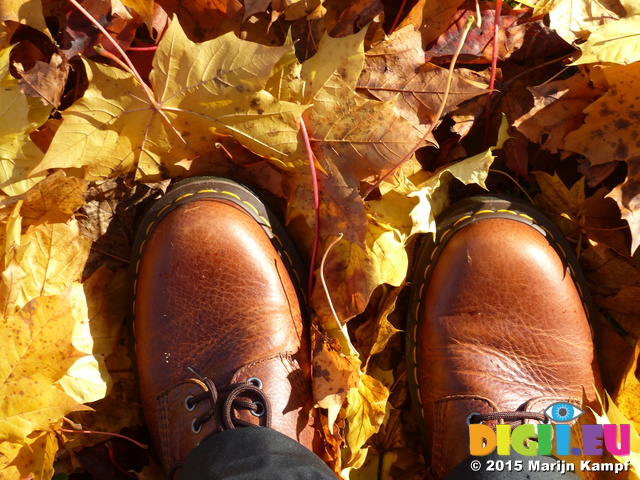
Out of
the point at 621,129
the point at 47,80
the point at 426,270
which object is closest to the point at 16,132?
the point at 47,80

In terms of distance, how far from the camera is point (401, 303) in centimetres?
156

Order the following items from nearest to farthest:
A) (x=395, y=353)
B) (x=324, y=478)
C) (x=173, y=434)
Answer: (x=324, y=478), (x=173, y=434), (x=395, y=353)

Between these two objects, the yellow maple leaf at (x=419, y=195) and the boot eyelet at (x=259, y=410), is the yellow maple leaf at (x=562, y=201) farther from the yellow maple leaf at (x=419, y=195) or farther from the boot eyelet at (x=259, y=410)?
the boot eyelet at (x=259, y=410)

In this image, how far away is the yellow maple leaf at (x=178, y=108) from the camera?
46.1 inches

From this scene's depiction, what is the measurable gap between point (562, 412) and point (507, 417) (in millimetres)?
154

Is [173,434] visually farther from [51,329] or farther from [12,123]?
[12,123]

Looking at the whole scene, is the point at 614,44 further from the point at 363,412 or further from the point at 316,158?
the point at 363,412

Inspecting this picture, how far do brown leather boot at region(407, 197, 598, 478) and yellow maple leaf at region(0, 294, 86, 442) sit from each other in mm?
813

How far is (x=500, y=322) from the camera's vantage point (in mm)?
1430

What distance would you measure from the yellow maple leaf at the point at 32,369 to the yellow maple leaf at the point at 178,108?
293 millimetres

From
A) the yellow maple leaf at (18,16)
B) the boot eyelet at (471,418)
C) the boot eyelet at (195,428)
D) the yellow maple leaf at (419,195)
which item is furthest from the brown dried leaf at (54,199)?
the boot eyelet at (471,418)

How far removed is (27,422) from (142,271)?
1.32ft

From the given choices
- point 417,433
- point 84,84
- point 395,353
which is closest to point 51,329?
point 84,84

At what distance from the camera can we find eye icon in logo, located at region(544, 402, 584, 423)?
139 centimetres
